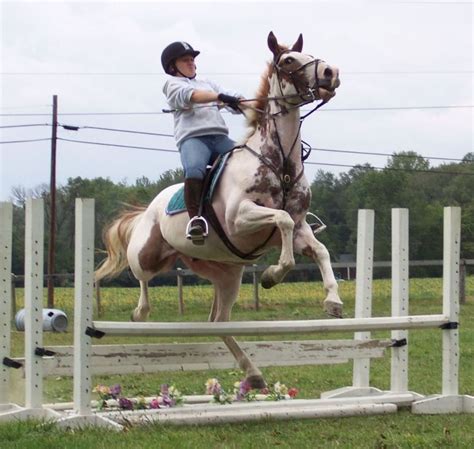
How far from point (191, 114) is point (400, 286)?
1.99 metres

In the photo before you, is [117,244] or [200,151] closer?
[200,151]

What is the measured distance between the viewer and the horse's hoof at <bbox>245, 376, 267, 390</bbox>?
6648mm

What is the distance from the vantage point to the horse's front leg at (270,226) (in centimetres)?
570

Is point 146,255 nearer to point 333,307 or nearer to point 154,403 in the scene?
point 154,403

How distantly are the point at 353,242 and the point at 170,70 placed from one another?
30493mm

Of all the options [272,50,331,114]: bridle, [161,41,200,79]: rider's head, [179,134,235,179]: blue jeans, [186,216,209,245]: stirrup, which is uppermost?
[161,41,200,79]: rider's head

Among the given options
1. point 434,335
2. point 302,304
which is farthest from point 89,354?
point 302,304

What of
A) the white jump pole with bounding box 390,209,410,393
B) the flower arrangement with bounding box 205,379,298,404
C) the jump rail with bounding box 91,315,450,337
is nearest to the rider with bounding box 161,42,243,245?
the jump rail with bounding box 91,315,450,337

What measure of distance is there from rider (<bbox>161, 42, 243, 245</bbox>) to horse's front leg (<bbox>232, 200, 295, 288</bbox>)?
35 cm

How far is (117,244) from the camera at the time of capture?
7820mm

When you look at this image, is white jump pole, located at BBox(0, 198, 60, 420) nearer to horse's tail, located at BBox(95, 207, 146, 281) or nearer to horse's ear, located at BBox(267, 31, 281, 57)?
horse's ear, located at BBox(267, 31, 281, 57)

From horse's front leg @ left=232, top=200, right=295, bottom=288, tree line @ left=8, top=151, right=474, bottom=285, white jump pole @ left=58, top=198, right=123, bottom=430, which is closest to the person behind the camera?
white jump pole @ left=58, top=198, right=123, bottom=430

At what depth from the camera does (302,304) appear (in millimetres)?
21844

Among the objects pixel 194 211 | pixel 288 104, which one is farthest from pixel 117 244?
pixel 288 104
